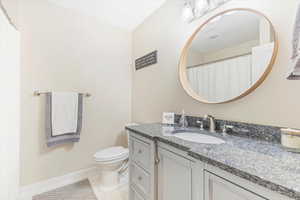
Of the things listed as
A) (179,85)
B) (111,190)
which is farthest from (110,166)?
(179,85)

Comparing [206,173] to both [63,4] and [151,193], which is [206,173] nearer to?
[151,193]

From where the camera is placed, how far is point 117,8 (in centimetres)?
187

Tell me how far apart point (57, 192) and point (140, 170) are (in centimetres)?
123

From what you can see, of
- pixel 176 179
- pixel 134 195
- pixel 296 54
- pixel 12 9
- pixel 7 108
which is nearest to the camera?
pixel 296 54

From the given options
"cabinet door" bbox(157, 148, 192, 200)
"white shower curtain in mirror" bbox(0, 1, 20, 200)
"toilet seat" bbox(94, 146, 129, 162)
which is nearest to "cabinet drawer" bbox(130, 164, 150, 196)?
"cabinet door" bbox(157, 148, 192, 200)

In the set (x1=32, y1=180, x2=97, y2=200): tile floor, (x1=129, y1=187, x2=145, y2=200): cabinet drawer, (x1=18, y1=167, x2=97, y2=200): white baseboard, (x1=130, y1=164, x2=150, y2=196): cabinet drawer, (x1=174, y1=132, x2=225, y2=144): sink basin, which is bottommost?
(x1=32, y1=180, x2=97, y2=200): tile floor

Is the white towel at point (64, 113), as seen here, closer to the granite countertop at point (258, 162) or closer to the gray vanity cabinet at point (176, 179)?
the gray vanity cabinet at point (176, 179)

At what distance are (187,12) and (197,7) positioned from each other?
11 cm

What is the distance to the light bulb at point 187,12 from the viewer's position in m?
1.37

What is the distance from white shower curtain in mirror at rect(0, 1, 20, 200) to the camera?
1.03 m

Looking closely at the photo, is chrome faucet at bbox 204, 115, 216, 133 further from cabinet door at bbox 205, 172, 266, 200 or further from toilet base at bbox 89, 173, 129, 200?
toilet base at bbox 89, 173, 129, 200

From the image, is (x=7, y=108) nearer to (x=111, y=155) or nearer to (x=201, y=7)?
(x=111, y=155)

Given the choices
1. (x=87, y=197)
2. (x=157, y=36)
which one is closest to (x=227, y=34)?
(x=157, y=36)

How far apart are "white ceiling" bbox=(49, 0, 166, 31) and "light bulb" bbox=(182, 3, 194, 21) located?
49 cm
